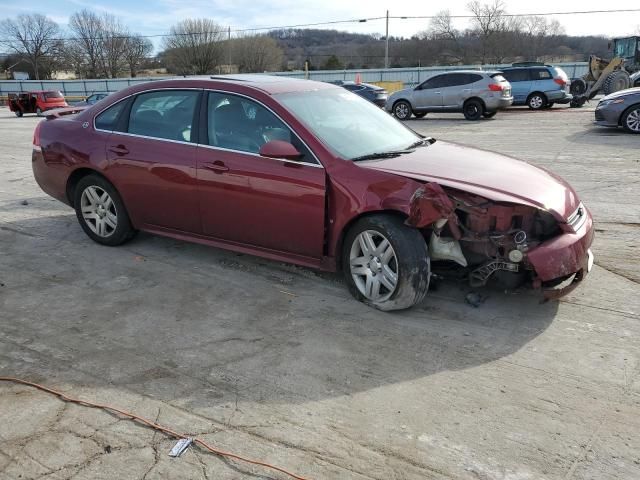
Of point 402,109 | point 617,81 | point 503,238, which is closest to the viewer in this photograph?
point 503,238

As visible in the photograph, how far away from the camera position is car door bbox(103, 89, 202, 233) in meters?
4.90

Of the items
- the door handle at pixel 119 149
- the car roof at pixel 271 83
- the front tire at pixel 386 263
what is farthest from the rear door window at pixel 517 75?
the front tire at pixel 386 263

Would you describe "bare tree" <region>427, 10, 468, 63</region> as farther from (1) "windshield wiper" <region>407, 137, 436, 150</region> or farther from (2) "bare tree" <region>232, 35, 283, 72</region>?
(1) "windshield wiper" <region>407, 137, 436, 150</region>

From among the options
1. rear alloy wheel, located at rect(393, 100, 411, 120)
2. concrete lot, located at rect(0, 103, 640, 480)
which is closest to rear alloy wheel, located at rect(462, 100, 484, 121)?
rear alloy wheel, located at rect(393, 100, 411, 120)

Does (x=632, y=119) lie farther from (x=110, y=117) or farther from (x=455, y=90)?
(x=110, y=117)

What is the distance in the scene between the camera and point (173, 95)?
16.8 ft

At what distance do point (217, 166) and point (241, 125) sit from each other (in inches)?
15.8

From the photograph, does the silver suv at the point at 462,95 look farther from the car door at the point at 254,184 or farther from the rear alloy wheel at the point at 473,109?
the car door at the point at 254,184

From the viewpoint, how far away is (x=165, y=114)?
5113mm

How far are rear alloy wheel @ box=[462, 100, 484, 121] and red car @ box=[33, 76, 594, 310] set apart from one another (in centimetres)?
1405

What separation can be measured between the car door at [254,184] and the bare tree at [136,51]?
80.8 metres

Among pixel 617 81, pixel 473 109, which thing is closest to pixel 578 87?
pixel 617 81

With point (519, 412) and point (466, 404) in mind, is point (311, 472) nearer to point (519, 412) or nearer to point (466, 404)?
point (466, 404)

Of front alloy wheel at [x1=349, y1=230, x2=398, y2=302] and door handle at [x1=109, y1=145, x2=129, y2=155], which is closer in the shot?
front alloy wheel at [x1=349, y1=230, x2=398, y2=302]
